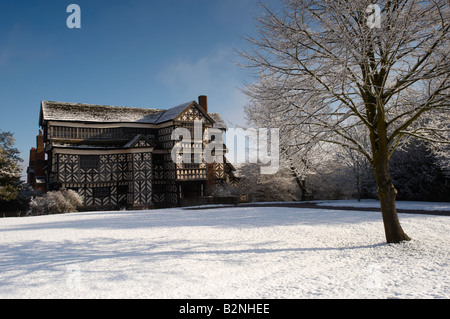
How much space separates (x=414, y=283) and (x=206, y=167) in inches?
1061

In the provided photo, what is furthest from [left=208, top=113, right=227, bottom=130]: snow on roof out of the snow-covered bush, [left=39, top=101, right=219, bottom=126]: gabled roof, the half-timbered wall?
the snow-covered bush

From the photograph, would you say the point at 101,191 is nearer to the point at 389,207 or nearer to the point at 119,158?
the point at 119,158

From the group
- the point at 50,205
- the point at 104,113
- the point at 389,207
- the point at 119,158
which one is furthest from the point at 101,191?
the point at 389,207

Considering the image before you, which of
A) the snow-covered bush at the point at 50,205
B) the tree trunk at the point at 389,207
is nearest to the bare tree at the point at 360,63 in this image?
the tree trunk at the point at 389,207

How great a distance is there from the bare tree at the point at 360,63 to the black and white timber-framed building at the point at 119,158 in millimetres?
22126

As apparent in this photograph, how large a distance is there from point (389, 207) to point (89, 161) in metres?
26.9

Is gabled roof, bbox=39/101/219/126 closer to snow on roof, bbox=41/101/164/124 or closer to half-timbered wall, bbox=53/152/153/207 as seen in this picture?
snow on roof, bbox=41/101/164/124

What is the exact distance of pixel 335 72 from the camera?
334 inches

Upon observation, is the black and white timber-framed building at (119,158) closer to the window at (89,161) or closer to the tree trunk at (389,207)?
the window at (89,161)

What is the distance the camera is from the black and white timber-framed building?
29.2 metres

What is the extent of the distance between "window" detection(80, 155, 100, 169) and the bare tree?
2384 cm

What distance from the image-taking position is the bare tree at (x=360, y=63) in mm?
8250
